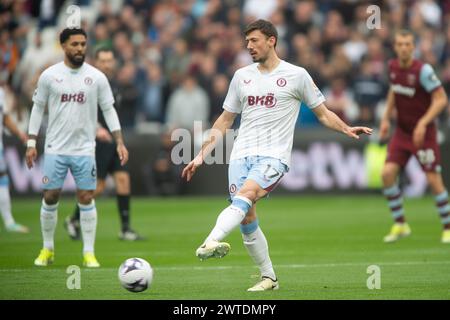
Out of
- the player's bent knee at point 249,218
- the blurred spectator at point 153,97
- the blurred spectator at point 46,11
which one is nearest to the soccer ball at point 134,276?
the player's bent knee at point 249,218

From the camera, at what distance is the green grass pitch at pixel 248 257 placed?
11.0 m

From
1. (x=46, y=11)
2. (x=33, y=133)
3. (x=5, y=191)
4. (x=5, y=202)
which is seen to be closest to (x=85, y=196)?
(x=33, y=133)

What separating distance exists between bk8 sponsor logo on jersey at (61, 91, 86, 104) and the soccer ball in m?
3.13

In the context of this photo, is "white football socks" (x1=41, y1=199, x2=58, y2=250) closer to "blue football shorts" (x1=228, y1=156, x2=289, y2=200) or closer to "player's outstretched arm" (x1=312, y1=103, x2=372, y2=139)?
"blue football shorts" (x1=228, y1=156, x2=289, y2=200)

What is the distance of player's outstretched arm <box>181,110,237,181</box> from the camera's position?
421 inches

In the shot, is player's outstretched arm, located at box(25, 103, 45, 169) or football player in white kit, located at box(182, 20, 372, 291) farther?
player's outstretched arm, located at box(25, 103, 45, 169)

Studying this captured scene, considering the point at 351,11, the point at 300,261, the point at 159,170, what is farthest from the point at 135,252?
the point at 351,11

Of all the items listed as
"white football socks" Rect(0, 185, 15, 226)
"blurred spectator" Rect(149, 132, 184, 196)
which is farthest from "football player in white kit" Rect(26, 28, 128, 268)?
"blurred spectator" Rect(149, 132, 184, 196)

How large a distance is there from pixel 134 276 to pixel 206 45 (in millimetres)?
17387

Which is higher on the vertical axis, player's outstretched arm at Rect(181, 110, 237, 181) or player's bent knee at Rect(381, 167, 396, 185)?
player's bent knee at Rect(381, 167, 396, 185)

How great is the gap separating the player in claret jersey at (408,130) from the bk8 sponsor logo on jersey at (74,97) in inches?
197

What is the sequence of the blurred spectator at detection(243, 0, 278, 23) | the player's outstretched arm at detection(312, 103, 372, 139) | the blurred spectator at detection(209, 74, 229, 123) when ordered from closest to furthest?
the player's outstretched arm at detection(312, 103, 372, 139) → the blurred spectator at detection(209, 74, 229, 123) → the blurred spectator at detection(243, 0, 278, 23)

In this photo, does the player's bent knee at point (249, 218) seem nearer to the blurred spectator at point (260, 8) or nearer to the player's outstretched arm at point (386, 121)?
the player's outstretched arm at point (386, 121)

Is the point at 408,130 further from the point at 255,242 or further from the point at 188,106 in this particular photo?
the point at 188,106
